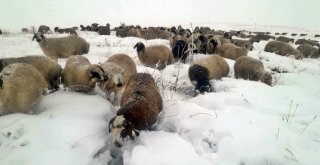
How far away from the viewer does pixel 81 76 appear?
6.52 metres

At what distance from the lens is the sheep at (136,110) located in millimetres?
3967

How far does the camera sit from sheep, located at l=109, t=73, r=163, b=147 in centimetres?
397

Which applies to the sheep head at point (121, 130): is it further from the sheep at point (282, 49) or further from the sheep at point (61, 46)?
the sheep at point (282, 49)

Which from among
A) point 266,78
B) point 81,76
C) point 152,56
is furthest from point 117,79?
point 152,56

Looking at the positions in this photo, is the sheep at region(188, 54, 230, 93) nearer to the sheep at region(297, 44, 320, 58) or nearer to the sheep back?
the sheep back

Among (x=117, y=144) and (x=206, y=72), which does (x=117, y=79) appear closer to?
(x=117, y=144)

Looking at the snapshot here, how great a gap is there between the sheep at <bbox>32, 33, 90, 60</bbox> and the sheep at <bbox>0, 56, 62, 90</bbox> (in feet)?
14.4

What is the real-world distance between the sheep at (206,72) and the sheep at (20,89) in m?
3.60

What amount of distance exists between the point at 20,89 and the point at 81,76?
1343 millimetres

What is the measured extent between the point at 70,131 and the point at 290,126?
3.26 metres

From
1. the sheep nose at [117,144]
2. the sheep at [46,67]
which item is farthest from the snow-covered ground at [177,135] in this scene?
the sheep at [46,67]

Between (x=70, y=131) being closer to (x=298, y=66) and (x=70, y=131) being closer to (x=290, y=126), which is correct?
(x=290, y=126)

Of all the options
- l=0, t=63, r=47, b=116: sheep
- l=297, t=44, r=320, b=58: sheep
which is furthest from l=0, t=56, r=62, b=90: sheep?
l=297, t=44, r=320, b=58: sheep

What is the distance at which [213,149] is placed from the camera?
4016 mm
